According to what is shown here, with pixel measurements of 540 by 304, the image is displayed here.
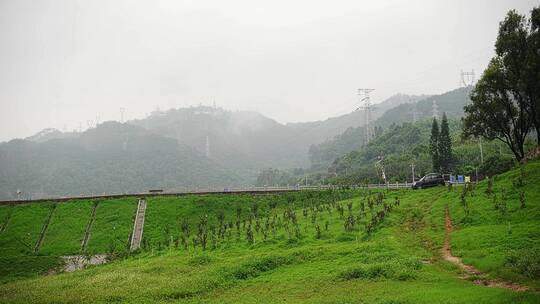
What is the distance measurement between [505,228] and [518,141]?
88.4ft

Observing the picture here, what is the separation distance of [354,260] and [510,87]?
3111 centimetres

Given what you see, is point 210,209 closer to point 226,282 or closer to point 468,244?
point 226,282

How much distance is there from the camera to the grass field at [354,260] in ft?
67.8

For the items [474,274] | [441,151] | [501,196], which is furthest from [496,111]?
[441,151]

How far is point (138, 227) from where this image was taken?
55719 millimetres

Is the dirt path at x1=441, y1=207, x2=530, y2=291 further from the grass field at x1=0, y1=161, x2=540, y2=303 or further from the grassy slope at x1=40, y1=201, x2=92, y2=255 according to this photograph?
the grassy slope at x1=40, y1=201, x2=92, y2=255

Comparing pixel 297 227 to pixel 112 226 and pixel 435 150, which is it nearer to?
pixel 112 226

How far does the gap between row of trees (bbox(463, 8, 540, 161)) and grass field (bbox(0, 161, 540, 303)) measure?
31.0 feet

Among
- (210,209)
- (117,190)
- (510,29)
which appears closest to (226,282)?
(210,209)

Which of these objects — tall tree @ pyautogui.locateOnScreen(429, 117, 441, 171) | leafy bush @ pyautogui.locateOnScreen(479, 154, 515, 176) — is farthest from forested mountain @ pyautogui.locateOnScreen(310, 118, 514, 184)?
tall tree @ pyautogui.locateOnScreen(429, 117, 441, 171)

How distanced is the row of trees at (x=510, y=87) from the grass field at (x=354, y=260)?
31.0 feet

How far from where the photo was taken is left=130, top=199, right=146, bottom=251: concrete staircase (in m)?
50.9

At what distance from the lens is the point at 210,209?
61.6 meters

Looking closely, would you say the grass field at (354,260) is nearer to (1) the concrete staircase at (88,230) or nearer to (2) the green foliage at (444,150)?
(1) the concrete staircase at (88,230)
